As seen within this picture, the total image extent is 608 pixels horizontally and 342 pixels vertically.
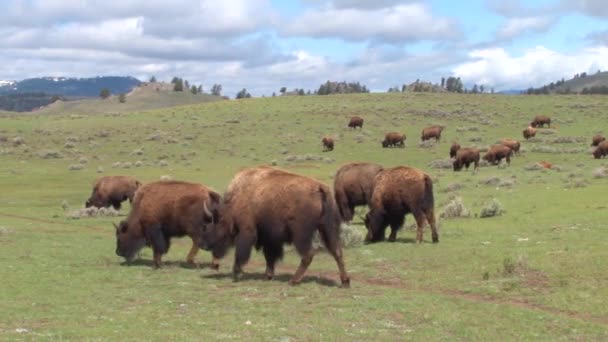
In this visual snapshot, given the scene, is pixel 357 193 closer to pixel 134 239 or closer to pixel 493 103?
pixel 134 239

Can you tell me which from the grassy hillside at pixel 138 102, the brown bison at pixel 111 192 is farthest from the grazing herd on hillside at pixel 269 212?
the grassy hillside at pixel 138 102

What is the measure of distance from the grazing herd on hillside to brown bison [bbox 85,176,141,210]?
10236mm

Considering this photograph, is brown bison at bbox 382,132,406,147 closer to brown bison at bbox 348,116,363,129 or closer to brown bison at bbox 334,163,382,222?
brown bison at bbox 348,116,363,129

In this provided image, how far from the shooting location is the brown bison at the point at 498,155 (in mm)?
45969

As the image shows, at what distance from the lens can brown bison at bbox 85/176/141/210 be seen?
29.9 meters

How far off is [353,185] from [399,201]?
3.71 m

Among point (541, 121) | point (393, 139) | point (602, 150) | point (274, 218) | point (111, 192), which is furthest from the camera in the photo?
point (541, 121)

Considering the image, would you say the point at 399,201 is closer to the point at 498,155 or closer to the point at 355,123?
the point at 498,155

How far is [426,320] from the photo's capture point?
1130 centimetres

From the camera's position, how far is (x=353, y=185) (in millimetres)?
23359

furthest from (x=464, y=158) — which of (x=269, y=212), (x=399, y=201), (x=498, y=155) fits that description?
(x=269, y=212)

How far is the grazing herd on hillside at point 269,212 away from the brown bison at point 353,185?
0.03 metres

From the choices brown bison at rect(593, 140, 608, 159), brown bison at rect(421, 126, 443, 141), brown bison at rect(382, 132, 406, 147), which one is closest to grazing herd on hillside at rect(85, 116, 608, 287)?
brown bison at rect(593, 140, 608, 159)

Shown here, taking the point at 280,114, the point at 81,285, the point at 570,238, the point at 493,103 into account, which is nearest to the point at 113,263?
the point at 81,285
